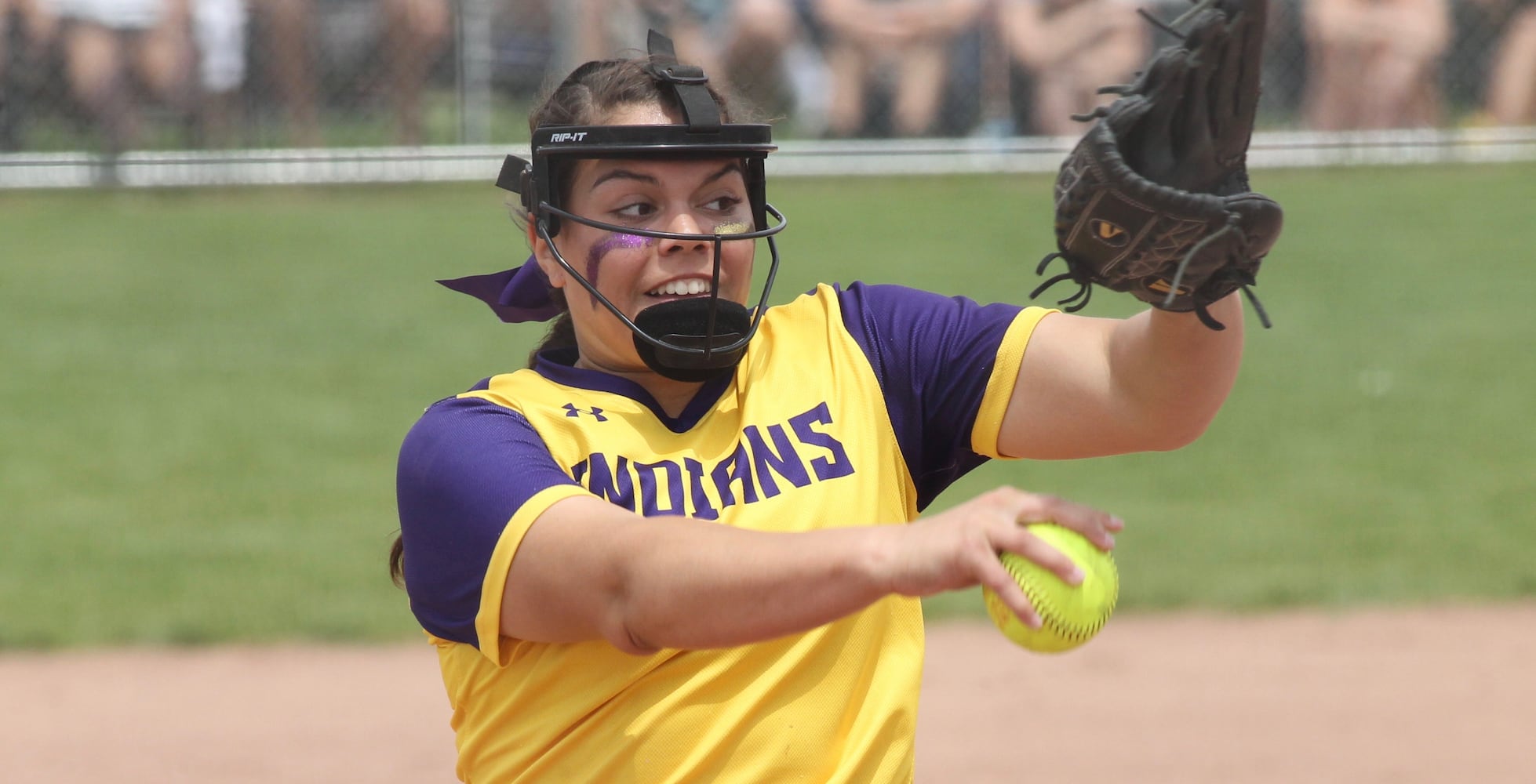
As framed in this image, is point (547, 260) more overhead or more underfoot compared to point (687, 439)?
more overhead

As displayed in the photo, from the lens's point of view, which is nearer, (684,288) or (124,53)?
(684,288)

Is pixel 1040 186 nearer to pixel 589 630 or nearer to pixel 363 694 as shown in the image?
pixel 363 694

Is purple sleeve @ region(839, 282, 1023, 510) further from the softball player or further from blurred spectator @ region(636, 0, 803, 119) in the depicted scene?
blurred spectator @ region(636, 0, 803, 119)

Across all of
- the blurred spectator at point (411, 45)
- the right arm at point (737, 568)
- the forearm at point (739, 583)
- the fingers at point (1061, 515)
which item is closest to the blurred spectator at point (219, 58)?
the blurred spectator at point (411, 45)

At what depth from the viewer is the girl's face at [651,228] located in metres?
2.42

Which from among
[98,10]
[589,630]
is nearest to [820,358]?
[589,630]

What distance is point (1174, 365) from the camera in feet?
7.83

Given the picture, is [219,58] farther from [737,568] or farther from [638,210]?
[737,568]

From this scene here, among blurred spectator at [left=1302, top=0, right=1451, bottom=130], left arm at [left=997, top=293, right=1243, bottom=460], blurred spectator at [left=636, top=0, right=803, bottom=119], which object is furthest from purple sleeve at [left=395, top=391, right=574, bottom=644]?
blurred spectator at [left=1302, top=0, right=1451, bottom=130]

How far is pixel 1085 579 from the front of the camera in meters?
1.99

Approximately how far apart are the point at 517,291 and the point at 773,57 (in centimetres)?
959

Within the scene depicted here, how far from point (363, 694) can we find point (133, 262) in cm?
655

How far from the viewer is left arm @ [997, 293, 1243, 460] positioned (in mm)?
2383

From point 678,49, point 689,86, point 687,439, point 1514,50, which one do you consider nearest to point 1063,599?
point 687,439
